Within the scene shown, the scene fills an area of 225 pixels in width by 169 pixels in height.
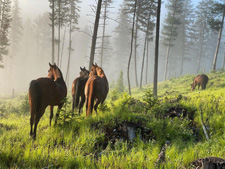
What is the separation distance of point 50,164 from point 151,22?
91.7 ft

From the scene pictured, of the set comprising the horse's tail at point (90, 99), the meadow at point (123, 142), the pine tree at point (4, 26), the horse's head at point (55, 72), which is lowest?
the meadow at point (123, 142)

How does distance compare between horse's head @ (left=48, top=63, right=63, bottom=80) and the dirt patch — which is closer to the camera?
the dirt patch

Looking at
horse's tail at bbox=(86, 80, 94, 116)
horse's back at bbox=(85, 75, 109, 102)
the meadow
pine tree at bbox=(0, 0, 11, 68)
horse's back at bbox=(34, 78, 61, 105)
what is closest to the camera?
the meadow

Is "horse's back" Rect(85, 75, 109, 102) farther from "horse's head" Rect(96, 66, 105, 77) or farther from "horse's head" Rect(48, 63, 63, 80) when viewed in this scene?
"horse's head" Rect(96, 66, 105, 77)

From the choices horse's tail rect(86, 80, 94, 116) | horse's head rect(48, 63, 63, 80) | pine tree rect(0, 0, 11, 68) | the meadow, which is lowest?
the meadow

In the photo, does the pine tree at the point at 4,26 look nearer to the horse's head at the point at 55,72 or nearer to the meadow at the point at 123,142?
the horse's head at the point at 55,72

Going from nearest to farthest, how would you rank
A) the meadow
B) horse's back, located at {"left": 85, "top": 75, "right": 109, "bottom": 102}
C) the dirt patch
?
the meadow < the dirt patch < horse's back, located at {"left": 85, "top": 75, "right": 109, "bottom": 102}

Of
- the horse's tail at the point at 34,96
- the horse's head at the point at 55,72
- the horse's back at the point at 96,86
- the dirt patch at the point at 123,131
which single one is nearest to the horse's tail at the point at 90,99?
the horse's back at the point at 96,86

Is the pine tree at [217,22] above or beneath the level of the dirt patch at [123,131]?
above

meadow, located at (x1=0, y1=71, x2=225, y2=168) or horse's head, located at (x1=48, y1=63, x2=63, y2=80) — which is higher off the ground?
horse's head, located at (x1=48, y1=63, x2=63, y2=80)

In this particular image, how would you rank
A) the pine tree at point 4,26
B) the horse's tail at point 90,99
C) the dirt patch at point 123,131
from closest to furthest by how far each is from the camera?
the dirt patch at point 123,131
the horse's tail at point 90,99
the pine tree at point 4,26

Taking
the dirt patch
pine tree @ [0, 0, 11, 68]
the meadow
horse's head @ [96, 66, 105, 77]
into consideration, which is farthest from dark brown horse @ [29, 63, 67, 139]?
pine tree @ [0, 0, 11, 68]

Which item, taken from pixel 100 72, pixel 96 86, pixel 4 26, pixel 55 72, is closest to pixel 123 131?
pixel 96 86

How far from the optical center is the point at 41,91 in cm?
471
